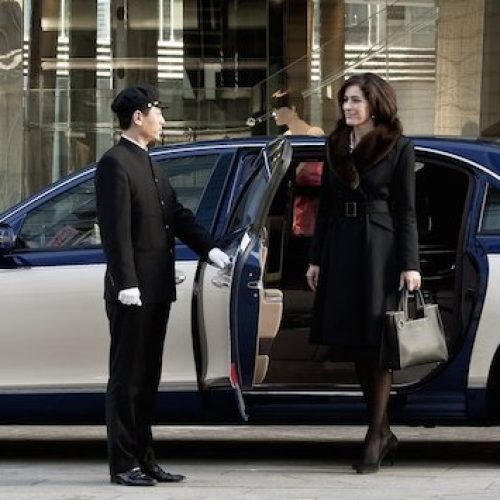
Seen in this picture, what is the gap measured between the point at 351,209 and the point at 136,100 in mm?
1103

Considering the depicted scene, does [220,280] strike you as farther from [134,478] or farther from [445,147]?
[445,147]

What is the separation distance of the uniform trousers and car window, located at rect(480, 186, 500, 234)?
1.57m

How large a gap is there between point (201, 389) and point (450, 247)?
1.68 m

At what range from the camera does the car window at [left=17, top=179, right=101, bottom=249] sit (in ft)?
23.9

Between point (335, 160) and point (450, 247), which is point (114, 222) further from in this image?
point (450, 247)

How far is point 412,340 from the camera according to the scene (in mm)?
6602

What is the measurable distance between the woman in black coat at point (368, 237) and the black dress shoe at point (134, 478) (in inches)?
39.8

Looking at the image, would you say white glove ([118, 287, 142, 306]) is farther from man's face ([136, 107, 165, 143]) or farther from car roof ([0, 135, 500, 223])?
car roof ([0, 135, 500, 223])

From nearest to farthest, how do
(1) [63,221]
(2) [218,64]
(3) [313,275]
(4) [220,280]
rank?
(4) [220,280] → (3) [313,275] → (1) [63,221] → (2) [218,64]

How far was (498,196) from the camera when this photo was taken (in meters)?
7.13

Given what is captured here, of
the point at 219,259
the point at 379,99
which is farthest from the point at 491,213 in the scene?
the point at 219,259

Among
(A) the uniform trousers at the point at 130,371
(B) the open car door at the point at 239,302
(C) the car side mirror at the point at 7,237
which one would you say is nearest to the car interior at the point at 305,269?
(B) the open car door at the point at 239,302

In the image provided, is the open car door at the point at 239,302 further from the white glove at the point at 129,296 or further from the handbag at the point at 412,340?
the handbag at the point at 412,340

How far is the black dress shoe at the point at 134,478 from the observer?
21.5 ft
